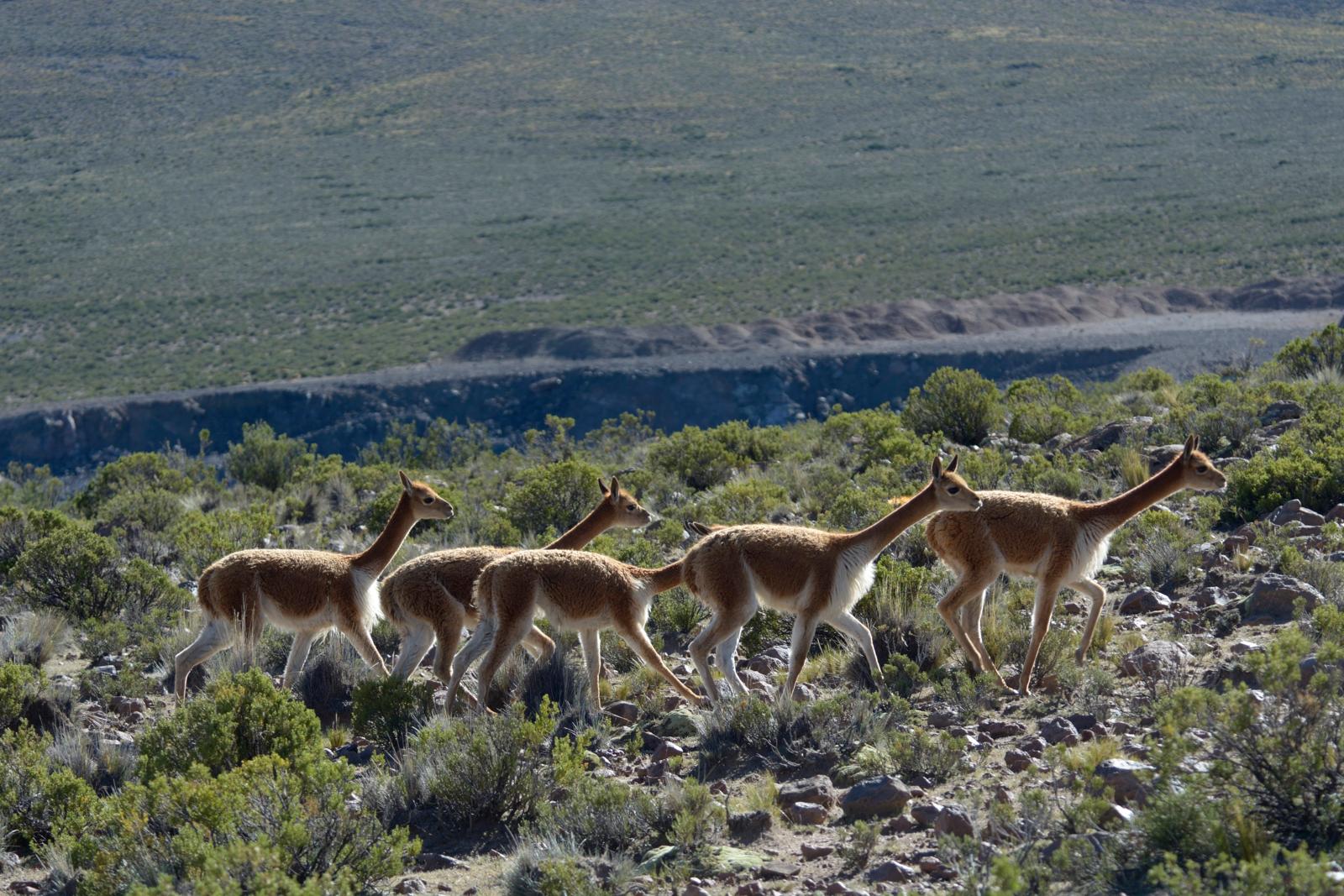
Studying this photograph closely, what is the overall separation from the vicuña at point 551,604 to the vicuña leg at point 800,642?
25.2 inches

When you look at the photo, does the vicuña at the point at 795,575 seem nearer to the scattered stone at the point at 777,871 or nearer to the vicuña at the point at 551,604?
the vicuña at the point at 551,604

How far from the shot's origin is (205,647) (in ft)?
32.6

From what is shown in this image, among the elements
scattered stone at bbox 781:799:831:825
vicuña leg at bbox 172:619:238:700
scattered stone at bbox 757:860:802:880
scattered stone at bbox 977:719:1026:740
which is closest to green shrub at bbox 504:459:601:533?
vicuña leg at bbox 172:619:238:700

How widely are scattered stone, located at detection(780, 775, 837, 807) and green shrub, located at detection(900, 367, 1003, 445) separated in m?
10.7

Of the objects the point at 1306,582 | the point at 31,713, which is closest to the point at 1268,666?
the point at 1306,582

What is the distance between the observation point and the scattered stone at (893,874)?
6.34m

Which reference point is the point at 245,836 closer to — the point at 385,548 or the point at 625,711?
the point at 625,711

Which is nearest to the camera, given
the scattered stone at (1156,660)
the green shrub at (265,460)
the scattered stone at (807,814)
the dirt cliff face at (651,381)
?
the scattered stone at (807,814)

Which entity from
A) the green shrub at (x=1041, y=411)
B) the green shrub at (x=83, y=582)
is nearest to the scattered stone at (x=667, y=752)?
the green shrub at (x=83, y=582)

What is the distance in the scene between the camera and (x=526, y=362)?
47.2 m

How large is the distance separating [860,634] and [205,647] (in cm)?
415

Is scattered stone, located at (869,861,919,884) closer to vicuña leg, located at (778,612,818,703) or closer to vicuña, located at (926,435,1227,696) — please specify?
vicuña leg, located at (778,612,818,703)

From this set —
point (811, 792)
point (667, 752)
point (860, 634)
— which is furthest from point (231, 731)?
point (860, 634)

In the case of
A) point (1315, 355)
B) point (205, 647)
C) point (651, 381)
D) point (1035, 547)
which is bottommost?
point (651, 381)
